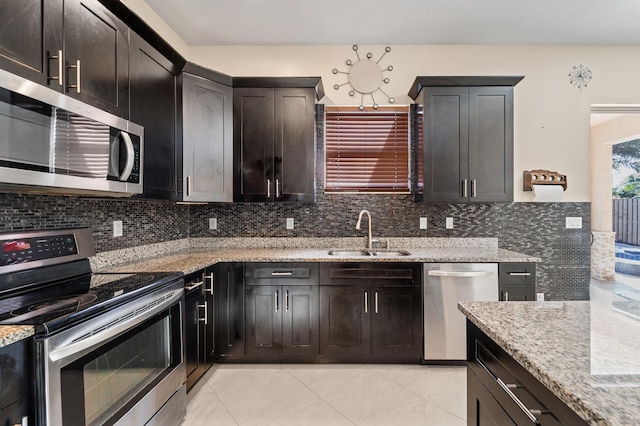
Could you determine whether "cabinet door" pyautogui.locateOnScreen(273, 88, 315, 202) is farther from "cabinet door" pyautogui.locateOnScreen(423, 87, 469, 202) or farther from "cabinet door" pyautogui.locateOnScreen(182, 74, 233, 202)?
"cabinet door" pyautogui.locateOnScreen(423, 87, 469, 202)

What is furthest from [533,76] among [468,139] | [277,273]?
[277,273]

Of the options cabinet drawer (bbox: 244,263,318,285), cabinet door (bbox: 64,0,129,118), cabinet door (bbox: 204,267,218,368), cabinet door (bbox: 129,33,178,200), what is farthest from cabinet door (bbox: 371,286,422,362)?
cabinet door (bbox: 64,0,129,118)

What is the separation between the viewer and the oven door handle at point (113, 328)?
113 cm

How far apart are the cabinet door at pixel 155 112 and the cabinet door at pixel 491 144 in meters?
2.48

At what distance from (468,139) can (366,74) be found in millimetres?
1179

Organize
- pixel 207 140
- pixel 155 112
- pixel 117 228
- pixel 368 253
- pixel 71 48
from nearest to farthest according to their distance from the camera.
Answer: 1. pixel 71 48
2. pixel 155 112
3. pixel 117 228
4. pixel 207 140
5. pixel 368 253

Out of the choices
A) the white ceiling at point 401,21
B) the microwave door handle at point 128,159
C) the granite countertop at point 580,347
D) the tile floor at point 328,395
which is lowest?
the tile floor at point 328,395

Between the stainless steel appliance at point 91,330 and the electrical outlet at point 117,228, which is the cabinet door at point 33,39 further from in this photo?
the electrical outlet at point 117,228

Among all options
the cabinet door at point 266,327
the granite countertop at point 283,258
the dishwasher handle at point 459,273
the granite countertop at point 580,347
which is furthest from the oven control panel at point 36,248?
the dishwasher handle at point 459,273

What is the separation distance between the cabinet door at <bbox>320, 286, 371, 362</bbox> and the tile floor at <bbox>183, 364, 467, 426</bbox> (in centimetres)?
14

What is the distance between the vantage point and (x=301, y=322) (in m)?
2.59

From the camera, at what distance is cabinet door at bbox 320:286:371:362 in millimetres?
2586

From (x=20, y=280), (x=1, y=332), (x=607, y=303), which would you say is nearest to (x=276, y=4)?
(x=20, y=280)

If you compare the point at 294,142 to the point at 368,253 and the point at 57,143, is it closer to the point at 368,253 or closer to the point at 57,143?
the point at 368,253
